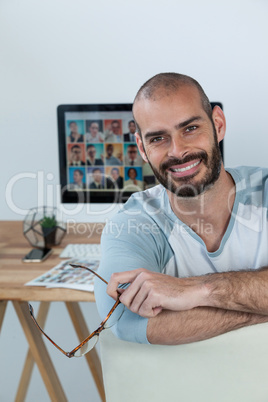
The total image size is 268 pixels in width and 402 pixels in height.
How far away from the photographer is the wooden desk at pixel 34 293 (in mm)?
1762

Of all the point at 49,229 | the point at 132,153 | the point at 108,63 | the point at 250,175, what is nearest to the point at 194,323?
the point at 250,175

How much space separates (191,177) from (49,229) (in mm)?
1068

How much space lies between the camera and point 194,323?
3.20ft

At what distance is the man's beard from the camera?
131 centimetres

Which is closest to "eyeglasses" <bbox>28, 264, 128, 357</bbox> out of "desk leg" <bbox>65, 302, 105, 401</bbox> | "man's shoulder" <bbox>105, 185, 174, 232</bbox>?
"man's shoulder" <bbox>105, 185, 174, 232</bbox>

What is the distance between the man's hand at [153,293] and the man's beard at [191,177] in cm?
35

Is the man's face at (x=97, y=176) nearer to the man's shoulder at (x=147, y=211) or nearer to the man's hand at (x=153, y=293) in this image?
the man's shoulder at (x=147, y=211)

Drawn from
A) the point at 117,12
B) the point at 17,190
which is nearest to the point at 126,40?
the point at 117,12

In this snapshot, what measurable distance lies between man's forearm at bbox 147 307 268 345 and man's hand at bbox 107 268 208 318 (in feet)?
0.05

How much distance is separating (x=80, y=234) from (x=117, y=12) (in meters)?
1.06

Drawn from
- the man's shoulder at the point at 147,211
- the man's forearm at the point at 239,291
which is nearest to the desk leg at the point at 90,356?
the man's shoulder at the point at 147,211

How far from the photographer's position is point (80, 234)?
97.3 inches

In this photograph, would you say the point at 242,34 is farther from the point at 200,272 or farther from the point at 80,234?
the point at 200,272

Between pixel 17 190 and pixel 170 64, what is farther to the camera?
pixel 17 190
